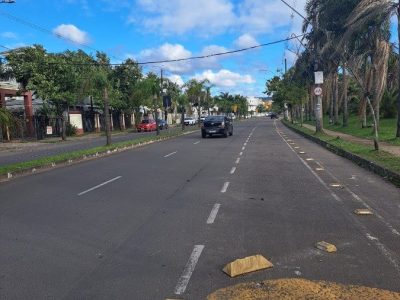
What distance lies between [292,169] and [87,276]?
35.5 feet

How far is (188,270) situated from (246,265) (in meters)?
0.67

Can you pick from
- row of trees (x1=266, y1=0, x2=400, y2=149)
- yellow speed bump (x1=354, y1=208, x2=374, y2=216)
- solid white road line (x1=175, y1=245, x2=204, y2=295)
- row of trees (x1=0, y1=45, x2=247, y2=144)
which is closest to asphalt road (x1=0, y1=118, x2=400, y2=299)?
solid white road line (x1=175, y1=245, x2=204, y2=295)

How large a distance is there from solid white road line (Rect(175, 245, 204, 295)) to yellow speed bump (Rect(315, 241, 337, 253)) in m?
1.55

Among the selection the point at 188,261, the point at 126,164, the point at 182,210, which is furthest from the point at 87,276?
the point at 126,164

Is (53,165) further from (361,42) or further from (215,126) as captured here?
(215,126)

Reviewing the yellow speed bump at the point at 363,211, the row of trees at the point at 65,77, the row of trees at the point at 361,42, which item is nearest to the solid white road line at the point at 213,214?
the yellow speed bump at the point at 363,211

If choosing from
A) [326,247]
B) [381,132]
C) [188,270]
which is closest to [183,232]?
[188,270]

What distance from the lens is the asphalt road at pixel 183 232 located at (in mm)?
5199

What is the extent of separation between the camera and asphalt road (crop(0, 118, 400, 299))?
5.20 m

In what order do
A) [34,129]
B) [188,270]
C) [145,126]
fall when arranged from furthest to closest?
[145,126]
[34,129]
[188,270]

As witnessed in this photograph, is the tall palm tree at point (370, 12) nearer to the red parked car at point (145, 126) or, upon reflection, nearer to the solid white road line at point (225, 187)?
the solid white road line at point (225, 187)

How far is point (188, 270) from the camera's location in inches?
216

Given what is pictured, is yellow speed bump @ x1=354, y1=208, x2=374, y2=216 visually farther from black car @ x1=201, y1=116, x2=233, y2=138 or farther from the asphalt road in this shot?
black car @ x1=201, y1=116, x2=233, y2=138

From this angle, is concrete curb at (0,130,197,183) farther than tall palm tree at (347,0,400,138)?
No
